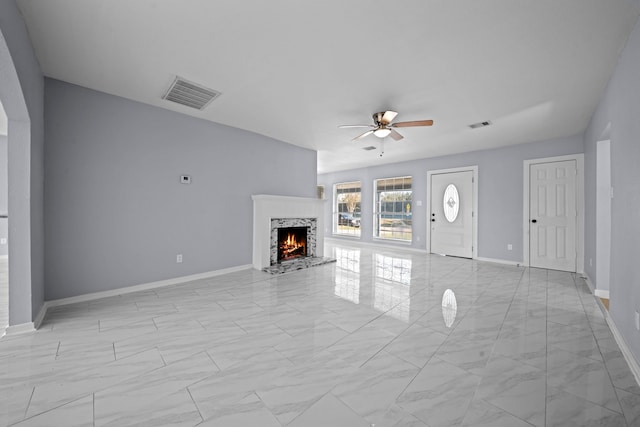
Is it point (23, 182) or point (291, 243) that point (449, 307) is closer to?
point (291, 243)

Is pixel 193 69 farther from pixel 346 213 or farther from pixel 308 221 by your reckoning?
pixel 346 213

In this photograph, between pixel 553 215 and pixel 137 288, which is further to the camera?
pixel 553 215

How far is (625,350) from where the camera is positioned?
6.72 feet

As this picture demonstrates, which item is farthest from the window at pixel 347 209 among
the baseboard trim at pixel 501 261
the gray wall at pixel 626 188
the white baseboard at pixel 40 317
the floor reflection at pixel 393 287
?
the white baseboard at pixel 40 317

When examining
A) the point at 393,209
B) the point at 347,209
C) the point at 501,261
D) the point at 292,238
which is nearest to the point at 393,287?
the point at 292,238

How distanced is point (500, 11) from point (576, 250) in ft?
16.1

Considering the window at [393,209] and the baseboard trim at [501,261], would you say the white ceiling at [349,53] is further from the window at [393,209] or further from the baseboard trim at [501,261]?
the window at [393,209]

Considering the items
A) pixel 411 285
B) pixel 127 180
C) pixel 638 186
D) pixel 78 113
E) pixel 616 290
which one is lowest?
pixel 411 285

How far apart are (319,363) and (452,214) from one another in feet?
18.5

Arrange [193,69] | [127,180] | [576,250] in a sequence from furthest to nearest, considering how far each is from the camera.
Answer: [576,250]
[127,180]
[193,69]

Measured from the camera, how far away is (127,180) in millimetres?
3488

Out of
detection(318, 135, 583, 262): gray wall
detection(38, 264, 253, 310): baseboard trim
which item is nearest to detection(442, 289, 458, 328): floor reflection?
detection(318, 135, 583, 262): gray wall

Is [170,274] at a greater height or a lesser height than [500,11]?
lesser

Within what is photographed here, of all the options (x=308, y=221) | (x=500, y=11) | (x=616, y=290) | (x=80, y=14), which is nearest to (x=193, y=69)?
(x=80, y=14)
